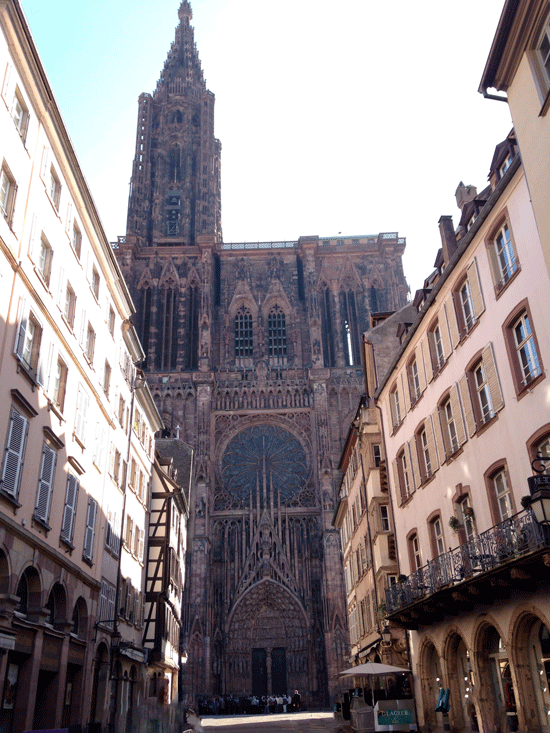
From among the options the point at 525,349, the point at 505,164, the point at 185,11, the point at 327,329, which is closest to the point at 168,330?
the point at 327,329

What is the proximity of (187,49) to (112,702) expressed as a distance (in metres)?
73.8

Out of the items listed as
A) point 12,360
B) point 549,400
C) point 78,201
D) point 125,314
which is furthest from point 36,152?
point 549,400

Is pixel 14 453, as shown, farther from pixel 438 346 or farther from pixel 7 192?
pixel 438 346

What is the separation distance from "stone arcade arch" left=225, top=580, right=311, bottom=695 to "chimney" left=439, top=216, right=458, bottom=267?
34.5 m


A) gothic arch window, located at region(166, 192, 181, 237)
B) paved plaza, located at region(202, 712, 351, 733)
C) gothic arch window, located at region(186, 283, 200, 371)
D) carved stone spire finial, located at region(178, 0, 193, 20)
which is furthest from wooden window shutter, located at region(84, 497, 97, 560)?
carved stone spire finial, located at region(178, 0, 193, 20)

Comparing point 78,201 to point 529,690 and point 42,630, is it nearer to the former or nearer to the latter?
point 42,630

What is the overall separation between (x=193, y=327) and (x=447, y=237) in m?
40.7

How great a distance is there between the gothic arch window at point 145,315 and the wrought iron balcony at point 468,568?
136 ft

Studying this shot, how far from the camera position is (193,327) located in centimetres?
6016

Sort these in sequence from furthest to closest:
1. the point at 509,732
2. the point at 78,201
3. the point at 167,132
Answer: the point at 167,132, the point at 78,201, the point at 509,732

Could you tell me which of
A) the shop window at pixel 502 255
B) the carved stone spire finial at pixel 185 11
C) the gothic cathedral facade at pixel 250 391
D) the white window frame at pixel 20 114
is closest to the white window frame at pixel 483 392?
the shop window at pixel 502 255

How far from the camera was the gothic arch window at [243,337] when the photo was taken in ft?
193

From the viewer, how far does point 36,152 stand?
16.8m

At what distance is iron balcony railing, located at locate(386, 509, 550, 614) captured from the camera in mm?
12328
